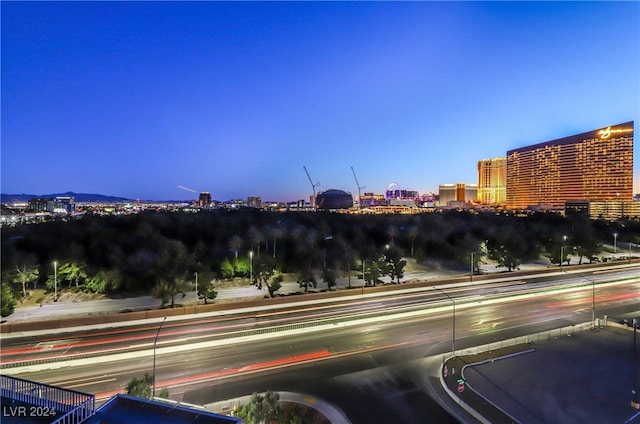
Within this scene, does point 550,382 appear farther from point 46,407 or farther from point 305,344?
point 46,407

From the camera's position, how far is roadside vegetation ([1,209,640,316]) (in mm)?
31641

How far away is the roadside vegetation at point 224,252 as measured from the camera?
3164cm

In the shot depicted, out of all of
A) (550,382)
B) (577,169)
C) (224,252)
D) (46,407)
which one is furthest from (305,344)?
(577,169)

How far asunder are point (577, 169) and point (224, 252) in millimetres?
153296

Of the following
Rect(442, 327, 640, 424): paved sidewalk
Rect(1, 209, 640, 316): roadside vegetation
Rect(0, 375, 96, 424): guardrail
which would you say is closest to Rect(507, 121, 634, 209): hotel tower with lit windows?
Rect(1, 209, 640, 316): roadside vegetation

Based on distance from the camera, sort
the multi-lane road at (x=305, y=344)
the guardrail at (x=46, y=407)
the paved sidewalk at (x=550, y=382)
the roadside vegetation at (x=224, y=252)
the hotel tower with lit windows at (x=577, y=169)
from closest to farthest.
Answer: the guardrail at (x=46, y=407) → the paved sidewalk at (x=550, y=382) → the multi-lane road at (x=305, y=344) → the roadside vegetation at (x=224, y=252) → the hotel tower with lit windows at (x=577, y=169)

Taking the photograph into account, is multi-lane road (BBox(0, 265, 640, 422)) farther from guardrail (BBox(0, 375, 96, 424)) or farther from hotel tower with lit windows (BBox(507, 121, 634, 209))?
hotel tower with lit windows (BBox(507, 121, 634, 209))

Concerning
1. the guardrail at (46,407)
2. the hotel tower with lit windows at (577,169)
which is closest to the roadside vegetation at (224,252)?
the guardrail at (46,407)

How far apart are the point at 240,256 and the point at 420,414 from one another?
2992 centimetres

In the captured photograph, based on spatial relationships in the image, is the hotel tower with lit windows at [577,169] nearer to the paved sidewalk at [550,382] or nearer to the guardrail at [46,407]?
the paved sidewalk at [550,382]

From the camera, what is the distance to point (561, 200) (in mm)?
142750

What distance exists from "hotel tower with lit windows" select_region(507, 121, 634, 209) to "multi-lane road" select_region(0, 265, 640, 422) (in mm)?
126104

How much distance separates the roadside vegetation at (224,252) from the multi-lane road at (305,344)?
6187 mm

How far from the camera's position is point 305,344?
2023 centimetres
